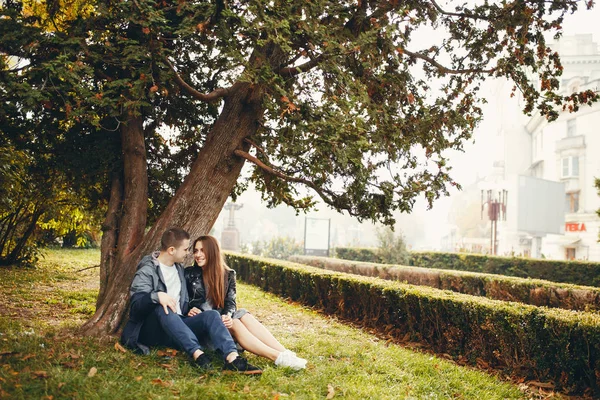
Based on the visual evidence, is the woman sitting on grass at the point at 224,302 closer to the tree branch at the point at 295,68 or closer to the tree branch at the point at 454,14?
the tree branch at the point at 295,68

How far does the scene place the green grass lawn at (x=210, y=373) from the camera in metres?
3.87

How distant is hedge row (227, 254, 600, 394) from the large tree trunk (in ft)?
11.3

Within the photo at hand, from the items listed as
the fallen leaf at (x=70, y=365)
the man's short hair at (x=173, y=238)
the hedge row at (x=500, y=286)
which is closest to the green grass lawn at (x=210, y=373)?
the fallen leaf at (x=70, y=365)

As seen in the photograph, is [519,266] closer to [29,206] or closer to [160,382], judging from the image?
[29,206]

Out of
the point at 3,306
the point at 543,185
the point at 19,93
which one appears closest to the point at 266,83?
the point at 19,93

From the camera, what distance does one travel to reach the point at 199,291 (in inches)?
214

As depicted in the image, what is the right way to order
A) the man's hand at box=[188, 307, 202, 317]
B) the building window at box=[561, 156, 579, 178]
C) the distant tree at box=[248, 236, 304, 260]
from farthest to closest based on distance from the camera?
the building window at box=[561, 156, 579, 178], the distant tree at box=[248, 236, 304, 260], the man's hand at box=[188, 307, 202, 317]

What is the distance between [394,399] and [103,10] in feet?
15.9

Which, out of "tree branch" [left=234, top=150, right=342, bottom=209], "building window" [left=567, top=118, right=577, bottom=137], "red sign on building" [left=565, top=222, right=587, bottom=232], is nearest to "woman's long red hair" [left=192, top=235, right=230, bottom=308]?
"tree branch" [left=234, top=150, right=342, bottom=209]

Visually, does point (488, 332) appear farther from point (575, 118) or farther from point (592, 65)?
point (592, 65)

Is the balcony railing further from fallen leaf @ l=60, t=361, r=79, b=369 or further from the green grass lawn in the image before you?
fallen leaf @ l=60, t=361, r=79, b=369

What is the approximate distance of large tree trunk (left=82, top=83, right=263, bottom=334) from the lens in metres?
6.08

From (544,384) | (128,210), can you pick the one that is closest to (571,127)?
(544,384)

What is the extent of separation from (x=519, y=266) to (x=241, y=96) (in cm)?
1545
